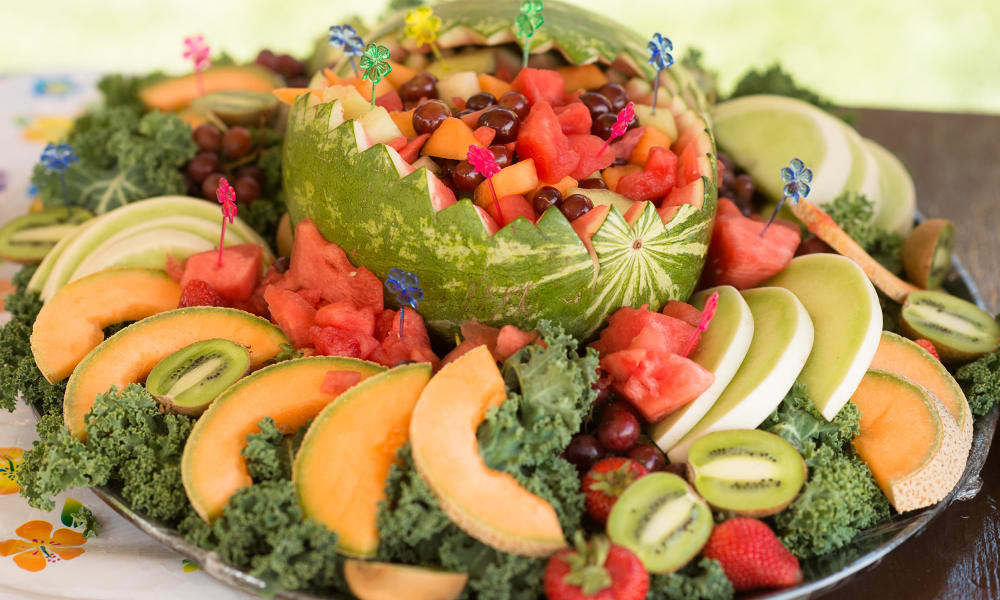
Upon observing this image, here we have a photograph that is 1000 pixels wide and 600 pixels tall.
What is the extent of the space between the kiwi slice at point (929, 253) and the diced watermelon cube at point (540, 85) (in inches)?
50.9

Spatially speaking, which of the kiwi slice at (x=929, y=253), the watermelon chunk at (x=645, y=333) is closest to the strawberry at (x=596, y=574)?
the watermelon chunk at (x=645, y=333)

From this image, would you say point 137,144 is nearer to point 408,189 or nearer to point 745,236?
point 408,189

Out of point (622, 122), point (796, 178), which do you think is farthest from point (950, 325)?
point (622, 122)

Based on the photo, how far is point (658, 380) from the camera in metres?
1.95

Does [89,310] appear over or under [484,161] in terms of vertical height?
under

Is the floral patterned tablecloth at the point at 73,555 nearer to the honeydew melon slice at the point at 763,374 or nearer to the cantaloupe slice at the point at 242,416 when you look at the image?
the cantaloupe slice at the point at 242,416

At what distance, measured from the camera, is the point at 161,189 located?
2.84m

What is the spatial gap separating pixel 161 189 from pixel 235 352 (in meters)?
1.08

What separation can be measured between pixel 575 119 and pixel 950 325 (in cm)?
124

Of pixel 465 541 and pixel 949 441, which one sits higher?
pixel 465 541

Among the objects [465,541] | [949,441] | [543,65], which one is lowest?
[949,441]

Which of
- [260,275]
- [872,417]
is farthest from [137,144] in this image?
[872,417]

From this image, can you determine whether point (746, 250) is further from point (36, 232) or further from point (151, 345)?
point (36, 232)

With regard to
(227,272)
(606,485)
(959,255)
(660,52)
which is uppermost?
(660,52)
